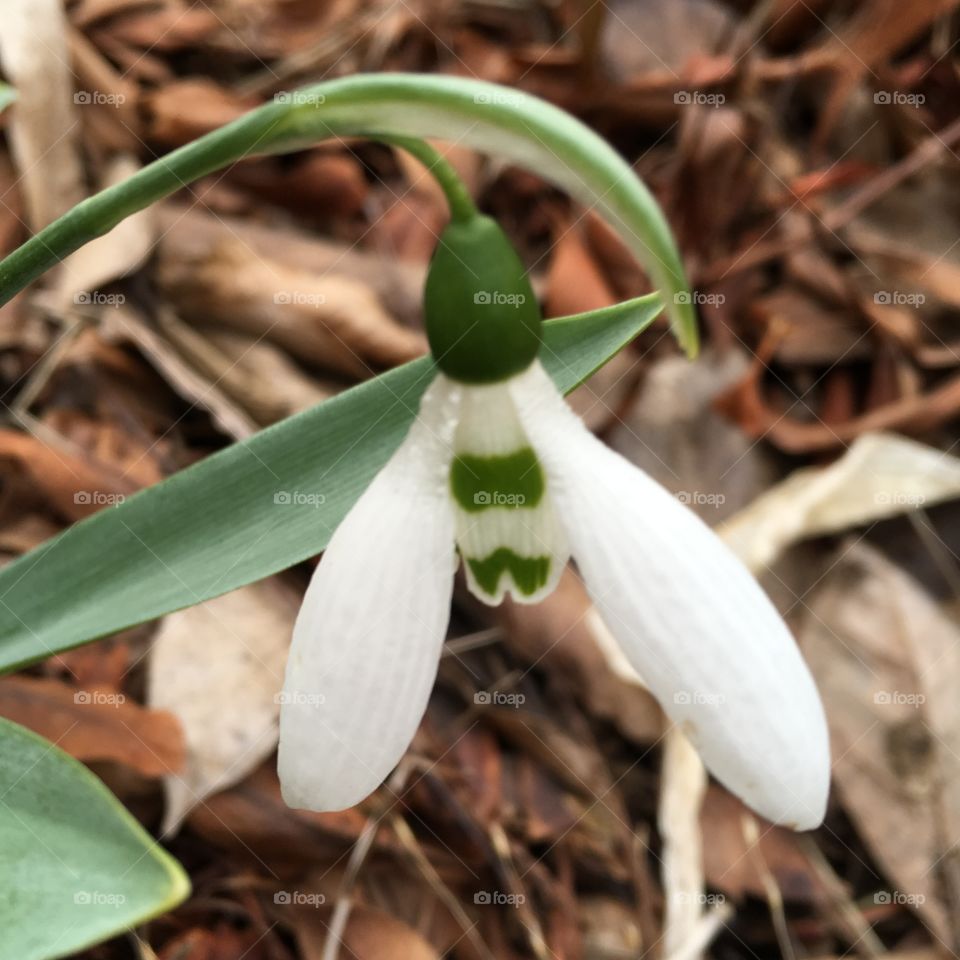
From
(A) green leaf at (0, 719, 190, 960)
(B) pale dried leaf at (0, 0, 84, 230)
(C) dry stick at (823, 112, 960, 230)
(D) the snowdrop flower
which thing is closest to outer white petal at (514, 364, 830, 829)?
(D) the snowdrop flower

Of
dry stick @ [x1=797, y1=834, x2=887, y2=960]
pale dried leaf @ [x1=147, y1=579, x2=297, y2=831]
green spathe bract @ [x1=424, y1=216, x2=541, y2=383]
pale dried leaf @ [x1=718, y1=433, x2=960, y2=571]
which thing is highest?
green spathe bract @ [x1=424, y1=216, x2=541, y2=383]

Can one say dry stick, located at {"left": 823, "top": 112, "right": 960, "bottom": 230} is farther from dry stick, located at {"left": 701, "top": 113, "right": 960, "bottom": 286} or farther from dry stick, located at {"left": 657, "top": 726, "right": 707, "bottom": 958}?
dry stick, located at {"left": 657, "top": 726, "right": 707, "bottom": 958}

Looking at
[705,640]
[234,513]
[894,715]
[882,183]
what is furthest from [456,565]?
[882,183]

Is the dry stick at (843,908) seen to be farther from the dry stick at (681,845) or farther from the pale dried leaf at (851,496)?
the pale dried leaf at (851,496)

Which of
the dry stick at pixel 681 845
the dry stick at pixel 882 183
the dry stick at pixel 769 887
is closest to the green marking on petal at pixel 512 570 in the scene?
the dry stick at pixel 681 845

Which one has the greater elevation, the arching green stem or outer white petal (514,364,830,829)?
the arching green stem

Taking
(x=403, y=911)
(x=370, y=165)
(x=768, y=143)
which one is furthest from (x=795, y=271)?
(x=403, y=911)
